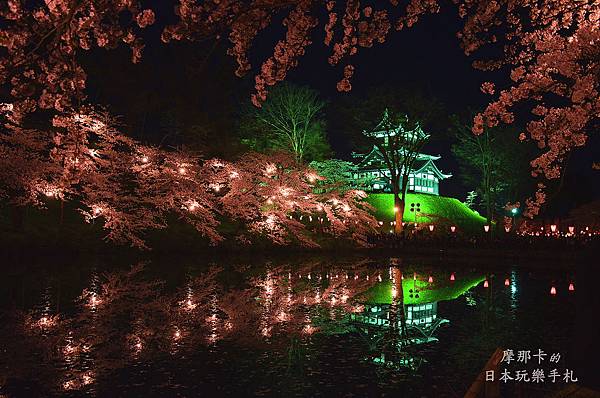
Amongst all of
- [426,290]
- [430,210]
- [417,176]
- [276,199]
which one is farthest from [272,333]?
[417,176]

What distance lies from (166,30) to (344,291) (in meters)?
11.6

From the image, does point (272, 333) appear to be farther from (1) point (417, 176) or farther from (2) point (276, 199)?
(1) point (417, 176)

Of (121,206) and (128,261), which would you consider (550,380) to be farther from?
(121,206)

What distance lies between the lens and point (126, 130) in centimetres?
3516

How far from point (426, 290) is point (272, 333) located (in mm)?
8243

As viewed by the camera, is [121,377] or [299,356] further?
[299,356]

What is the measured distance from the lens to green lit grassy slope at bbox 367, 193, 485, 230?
57356 millimetres

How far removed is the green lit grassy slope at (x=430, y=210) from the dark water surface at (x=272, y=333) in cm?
3796

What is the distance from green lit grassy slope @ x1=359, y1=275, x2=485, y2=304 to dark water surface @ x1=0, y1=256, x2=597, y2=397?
0.06 meters

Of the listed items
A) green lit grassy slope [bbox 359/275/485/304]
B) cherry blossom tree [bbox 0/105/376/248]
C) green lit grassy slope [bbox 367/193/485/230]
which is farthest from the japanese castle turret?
green lit grassy slope [bbox 359/275/485/304]

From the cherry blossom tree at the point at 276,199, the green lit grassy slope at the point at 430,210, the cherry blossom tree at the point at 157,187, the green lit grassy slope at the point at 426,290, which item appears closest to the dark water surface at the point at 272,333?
the green lit grassy slope at the point at 426,290

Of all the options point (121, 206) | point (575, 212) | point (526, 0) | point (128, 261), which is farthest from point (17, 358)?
point (575, 212)

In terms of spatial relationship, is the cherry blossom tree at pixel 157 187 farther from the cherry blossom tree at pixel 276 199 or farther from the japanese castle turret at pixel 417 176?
the japanese castle turret at pixel 417 176

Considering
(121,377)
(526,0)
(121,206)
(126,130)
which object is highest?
(126,130)
